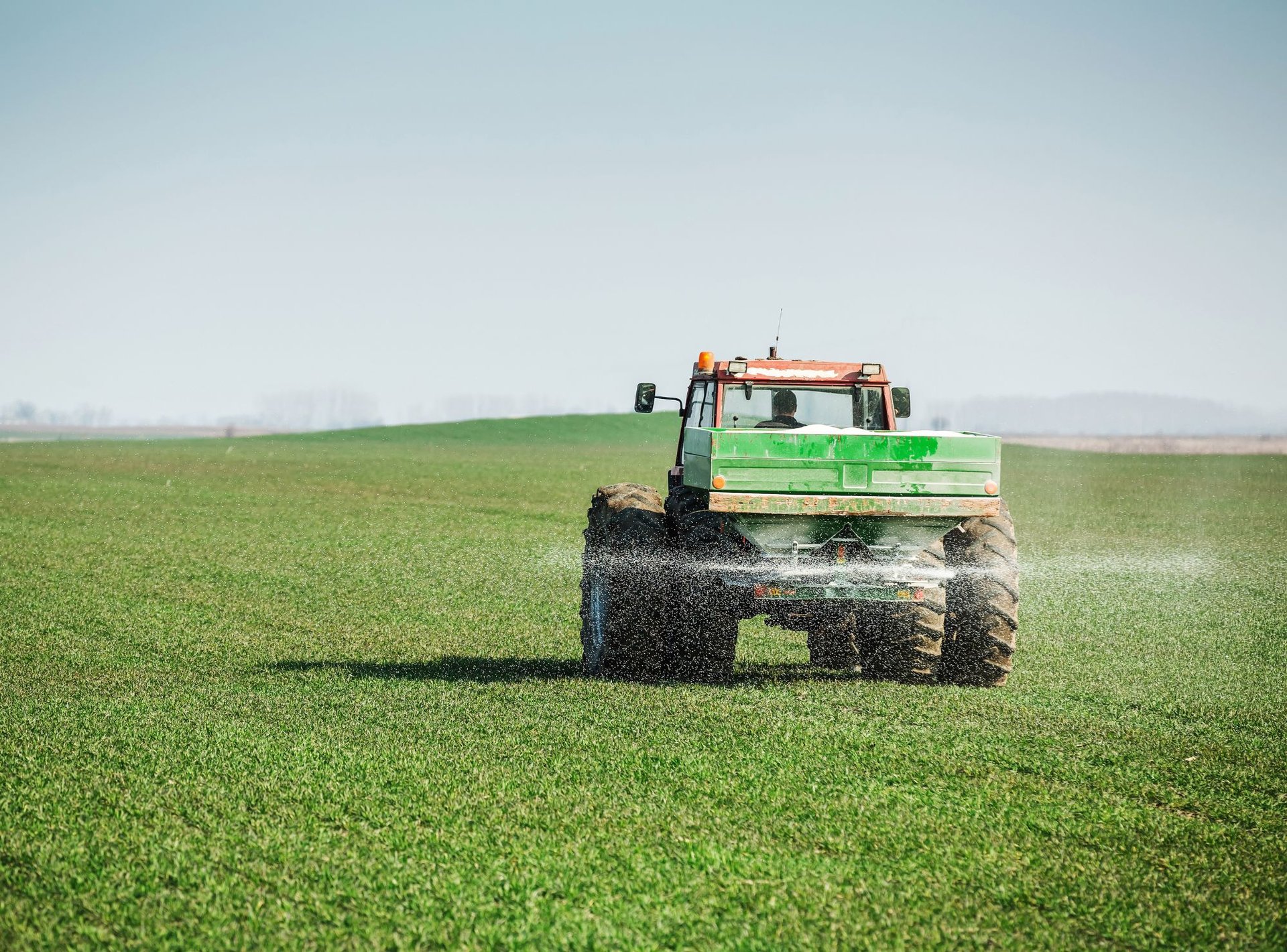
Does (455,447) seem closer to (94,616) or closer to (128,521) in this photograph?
(128,521)

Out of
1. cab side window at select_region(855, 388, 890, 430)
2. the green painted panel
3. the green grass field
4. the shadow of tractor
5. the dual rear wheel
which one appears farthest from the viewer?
cab side window at select_region(855, 388, 890, 430)

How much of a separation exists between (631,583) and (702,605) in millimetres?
624

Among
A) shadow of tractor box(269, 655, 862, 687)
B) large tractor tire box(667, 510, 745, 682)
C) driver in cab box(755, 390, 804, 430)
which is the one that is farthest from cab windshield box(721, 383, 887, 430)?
shadow of tractor box(269, 655, 862, 687)

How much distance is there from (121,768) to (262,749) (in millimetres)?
869

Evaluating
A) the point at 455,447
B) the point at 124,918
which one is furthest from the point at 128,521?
the point at 455,447

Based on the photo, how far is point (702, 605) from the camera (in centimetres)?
1096

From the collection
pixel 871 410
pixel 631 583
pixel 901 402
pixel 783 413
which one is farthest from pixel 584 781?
pixel 901 402

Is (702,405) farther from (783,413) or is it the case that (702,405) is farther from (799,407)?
(799,407)

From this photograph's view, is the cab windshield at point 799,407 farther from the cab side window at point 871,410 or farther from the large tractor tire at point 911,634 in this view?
the large tractor tire at point 911,634

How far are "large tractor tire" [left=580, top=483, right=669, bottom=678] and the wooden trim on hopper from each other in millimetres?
1162

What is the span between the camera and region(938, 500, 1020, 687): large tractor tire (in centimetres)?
1086

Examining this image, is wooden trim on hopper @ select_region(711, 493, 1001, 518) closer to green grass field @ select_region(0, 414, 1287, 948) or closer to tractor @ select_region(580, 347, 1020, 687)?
tractor @ select_region(580, 347, 1020, 687)

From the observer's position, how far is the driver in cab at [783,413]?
12.3 m

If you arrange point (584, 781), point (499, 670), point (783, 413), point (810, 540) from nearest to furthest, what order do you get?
1. point (584, 781)
2. point (810, 540)
3. point (499, 670)
4. point (783, 413)
